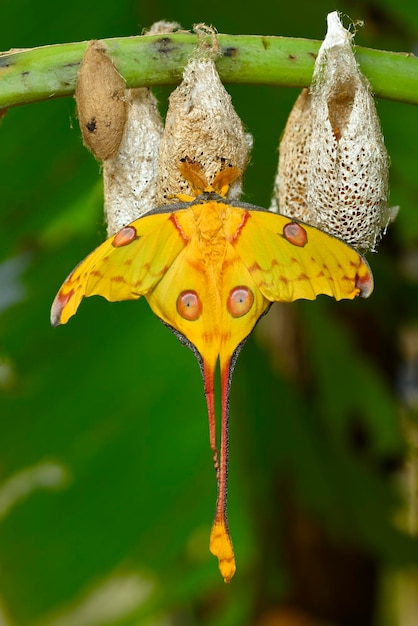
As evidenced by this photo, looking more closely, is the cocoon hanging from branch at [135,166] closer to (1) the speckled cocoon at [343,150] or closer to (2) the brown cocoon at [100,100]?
(2) the brown cocoon at [100,100]

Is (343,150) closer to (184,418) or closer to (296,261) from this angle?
(296,261)

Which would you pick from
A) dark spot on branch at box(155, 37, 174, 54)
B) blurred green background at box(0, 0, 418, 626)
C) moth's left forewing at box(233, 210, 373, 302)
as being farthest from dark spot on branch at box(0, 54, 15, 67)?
blurred green background at box(0, 0, 418, 626)

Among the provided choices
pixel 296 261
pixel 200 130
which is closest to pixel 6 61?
pixel 200 130

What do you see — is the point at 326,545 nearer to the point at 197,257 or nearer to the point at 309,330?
the point at 309,330

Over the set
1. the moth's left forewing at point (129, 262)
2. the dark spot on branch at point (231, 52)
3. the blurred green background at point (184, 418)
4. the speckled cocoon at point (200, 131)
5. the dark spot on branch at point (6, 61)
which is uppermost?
the dark spot on branch at point (231, 52)

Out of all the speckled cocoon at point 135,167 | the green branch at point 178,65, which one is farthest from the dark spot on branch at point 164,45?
the speckled cocoon at point 135,167
